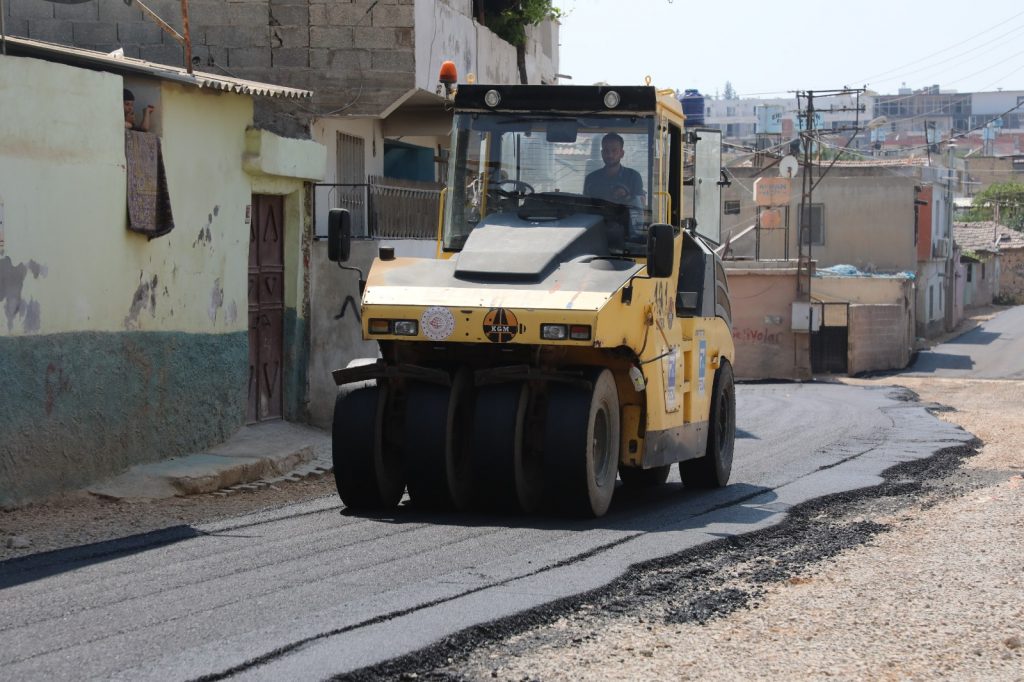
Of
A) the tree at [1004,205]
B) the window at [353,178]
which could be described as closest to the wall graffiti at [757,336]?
the window at [353,178]

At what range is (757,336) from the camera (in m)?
39.9

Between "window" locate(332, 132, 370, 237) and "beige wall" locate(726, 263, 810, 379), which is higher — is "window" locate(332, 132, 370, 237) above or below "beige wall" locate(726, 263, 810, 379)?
above

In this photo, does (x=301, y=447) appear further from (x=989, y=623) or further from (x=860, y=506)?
(x=989, y=623)

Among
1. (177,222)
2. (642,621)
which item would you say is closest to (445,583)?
(642,621)

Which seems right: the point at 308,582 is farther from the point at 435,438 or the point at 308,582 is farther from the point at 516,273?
the point at 516,273

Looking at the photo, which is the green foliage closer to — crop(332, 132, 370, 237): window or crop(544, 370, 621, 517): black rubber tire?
crop(332, 132, 370, 237): window

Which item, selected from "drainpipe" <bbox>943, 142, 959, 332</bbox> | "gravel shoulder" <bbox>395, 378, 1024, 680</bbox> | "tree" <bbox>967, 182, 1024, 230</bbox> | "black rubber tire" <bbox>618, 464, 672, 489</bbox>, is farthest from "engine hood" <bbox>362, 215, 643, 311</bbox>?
"tree" <bbox>967, 182, 1024, 230</bbox>

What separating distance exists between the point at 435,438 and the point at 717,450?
147 inches

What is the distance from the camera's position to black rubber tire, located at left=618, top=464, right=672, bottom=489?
12.8m

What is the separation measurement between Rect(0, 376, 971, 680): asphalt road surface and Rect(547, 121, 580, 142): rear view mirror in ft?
9.12

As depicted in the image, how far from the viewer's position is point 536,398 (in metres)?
9.73

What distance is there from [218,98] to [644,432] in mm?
6064

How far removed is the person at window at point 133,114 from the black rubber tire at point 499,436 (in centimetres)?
479

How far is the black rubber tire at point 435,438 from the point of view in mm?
9656
